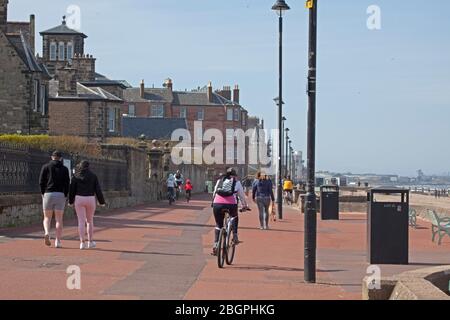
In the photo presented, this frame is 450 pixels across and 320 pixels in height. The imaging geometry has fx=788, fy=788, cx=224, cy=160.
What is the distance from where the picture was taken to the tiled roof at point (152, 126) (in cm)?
9975

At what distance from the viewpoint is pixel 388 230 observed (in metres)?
14.4

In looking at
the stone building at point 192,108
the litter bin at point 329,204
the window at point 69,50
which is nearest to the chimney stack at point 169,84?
the stone building at point 192,108

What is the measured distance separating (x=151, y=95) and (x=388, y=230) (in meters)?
112

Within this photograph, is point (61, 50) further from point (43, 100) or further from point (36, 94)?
point (36, 94)

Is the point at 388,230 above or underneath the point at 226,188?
underneath

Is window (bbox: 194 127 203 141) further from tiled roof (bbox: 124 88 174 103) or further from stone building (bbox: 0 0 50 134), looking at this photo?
stone building (bbox: 0 0 50 134)

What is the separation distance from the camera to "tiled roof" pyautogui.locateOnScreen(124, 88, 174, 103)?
124 m

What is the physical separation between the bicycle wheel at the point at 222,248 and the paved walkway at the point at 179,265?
16 cm

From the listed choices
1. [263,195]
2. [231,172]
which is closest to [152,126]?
[263,195]

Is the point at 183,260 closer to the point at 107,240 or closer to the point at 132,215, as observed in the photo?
the point at 107,240

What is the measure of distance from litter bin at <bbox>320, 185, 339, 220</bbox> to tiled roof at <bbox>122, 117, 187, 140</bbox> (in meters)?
69.9

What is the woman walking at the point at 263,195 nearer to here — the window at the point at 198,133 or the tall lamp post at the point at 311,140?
the tall lamp post at the point at 311,140

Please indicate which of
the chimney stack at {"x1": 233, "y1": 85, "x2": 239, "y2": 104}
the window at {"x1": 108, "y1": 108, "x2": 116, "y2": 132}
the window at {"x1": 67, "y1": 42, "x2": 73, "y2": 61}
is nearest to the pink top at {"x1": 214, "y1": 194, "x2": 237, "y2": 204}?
the window at {"x1": 108, "y1": 108, "x2": 116, "y2": 132}
